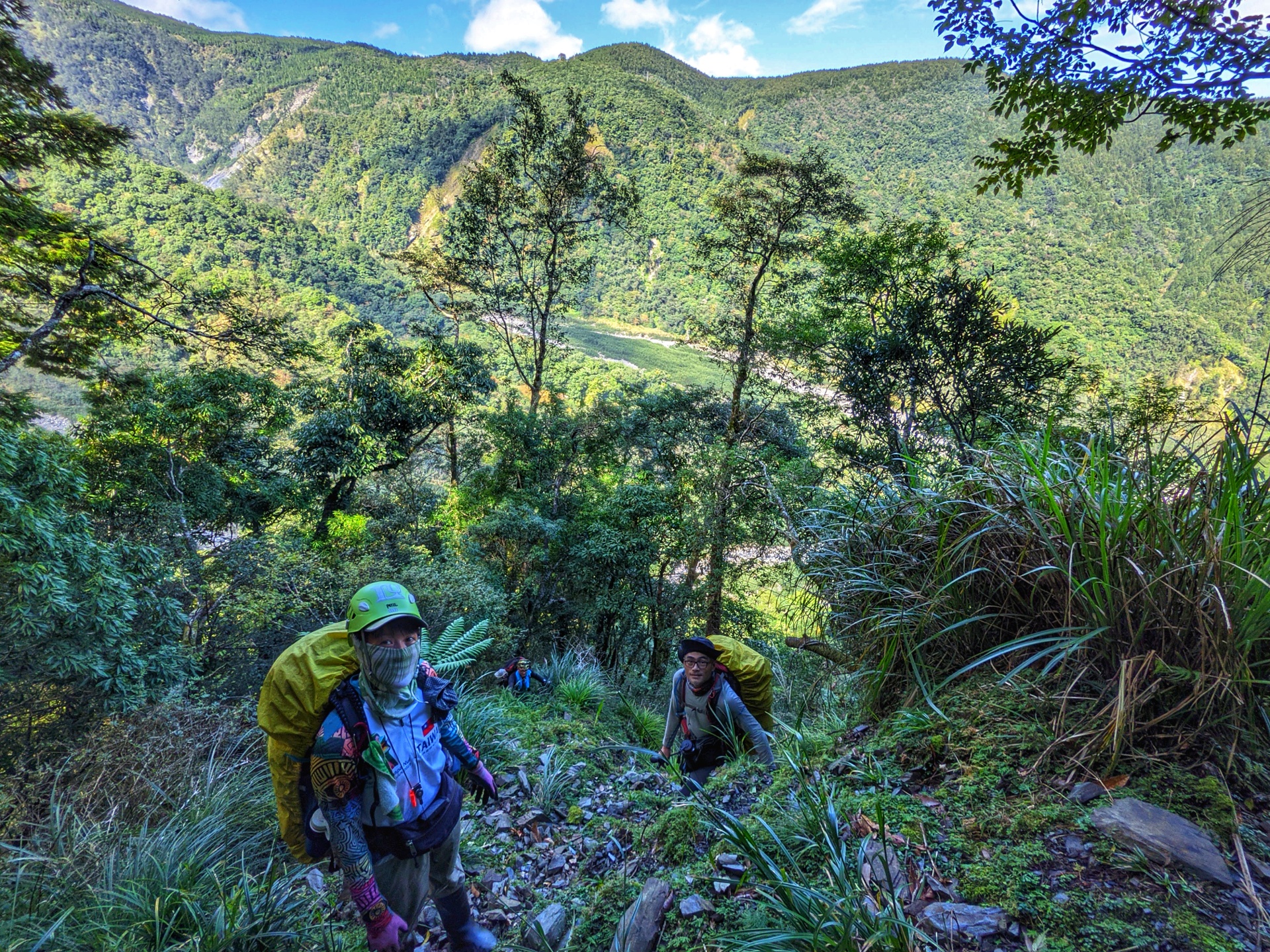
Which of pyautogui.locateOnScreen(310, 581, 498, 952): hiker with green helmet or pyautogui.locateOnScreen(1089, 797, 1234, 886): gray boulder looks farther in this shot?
pyautogui.locateOnScreen(310, 581, 498, 952): hiker with green helmet

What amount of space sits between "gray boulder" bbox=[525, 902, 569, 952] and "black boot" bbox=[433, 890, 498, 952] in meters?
0.20

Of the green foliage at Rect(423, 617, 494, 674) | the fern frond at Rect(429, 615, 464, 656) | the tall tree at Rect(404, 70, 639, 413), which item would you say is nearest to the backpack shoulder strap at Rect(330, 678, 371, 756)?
the green foliage at Rect(423, 617, 494, 674)

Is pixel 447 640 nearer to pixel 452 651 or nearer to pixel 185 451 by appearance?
pixel 452 651

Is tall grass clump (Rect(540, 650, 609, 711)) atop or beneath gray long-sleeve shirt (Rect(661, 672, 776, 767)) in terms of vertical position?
beneath

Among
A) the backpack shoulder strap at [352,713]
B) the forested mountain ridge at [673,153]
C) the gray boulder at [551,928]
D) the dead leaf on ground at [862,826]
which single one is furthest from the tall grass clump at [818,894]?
the forested mountain ridge at [673,153]

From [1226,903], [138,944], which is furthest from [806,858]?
[138,944]

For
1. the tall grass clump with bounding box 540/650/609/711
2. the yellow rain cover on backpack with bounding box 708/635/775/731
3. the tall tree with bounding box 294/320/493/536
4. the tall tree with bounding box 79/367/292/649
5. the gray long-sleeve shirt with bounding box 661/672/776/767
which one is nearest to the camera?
the gray long-sleeve shirt with bounding box 661/672/776/767

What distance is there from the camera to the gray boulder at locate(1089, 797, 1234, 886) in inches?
48.5

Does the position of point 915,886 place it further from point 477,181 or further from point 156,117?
point 156,117

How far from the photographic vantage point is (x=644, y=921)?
182 centimetres

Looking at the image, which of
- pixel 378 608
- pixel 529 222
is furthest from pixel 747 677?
pixel 529 222

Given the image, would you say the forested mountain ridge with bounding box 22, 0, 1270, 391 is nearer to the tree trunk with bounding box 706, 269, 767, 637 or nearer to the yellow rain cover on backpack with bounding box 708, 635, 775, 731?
the yellow rain cover on backpack with bounding box 708, 635, 775, 731

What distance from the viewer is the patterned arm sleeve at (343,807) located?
5.88ft

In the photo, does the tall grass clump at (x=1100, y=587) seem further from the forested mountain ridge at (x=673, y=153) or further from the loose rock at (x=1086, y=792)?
the forested mountain ridge at (x=673, y=153)
